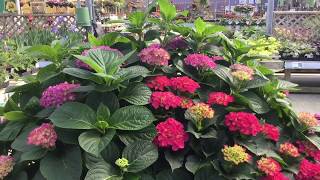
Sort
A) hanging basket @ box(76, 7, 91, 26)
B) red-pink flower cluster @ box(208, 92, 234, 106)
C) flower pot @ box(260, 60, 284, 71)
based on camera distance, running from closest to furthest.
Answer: red-pink flower cluster @ box(208, 92, 234, 106), flower pot @ box(260, 60, 284, 71), hanging basket @ box(76, 7, 91, 26)

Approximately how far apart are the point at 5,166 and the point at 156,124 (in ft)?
1.52

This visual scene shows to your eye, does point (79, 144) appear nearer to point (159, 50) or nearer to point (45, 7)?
point (159, 50)

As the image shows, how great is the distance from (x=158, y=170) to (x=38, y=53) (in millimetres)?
625

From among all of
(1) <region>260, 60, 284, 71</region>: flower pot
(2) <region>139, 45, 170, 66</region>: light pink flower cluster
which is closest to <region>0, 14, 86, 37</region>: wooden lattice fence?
(1) <region>260, 60, 284, 71</region>: flower pot

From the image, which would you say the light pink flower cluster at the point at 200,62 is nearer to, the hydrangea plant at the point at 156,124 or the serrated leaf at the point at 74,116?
the hydrangea plant at the point at 156,124

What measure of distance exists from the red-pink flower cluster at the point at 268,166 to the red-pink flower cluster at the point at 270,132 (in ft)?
0.35

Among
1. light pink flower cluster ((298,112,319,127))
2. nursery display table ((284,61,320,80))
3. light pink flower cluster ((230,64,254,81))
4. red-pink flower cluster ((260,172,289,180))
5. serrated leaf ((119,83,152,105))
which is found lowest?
nursery display table ((284,61,320,80))

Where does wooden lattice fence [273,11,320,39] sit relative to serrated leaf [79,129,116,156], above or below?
above

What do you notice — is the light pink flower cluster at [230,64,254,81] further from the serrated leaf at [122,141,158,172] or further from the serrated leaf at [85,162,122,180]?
the serrated leaf at [85,162,122,180]

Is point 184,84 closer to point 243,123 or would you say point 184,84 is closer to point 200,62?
point 200,62

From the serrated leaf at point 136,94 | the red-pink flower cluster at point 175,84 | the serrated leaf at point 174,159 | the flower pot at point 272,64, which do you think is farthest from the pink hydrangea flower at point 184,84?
the flower pot at point 272,64

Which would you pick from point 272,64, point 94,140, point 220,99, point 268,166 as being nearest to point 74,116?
point 94,140

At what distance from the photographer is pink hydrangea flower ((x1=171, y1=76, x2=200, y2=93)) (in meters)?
1.24

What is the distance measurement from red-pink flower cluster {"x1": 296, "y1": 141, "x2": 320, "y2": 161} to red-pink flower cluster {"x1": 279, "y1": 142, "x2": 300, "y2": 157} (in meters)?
0.06
